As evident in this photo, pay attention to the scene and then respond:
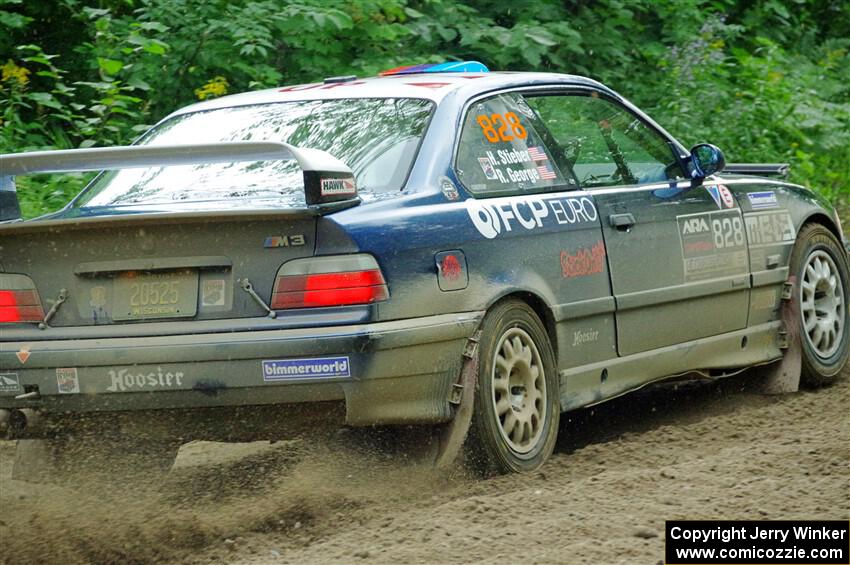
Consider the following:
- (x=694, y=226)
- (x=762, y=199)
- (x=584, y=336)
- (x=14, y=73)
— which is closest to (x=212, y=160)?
(x=584, y=336)

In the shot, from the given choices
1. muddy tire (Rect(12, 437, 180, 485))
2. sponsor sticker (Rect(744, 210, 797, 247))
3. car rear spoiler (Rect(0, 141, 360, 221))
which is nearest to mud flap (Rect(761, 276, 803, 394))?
sponsor sticker (Rect(744, 210, 797, 247))

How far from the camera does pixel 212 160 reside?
4613 mm

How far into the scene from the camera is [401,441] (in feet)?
17.1

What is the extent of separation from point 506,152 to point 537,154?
0.22m

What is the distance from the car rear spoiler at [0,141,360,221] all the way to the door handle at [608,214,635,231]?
1.56m

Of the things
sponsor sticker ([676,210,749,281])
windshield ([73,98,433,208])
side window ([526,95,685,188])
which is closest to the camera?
windshield ([73,98,433,208])

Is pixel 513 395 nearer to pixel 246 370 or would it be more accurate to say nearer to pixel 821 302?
pixel 246 370

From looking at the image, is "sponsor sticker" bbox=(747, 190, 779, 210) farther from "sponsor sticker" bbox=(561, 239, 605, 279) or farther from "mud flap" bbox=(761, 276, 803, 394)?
"sponsor sticker" bbox=(561, 239, 605, 279)

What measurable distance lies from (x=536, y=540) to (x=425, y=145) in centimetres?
171

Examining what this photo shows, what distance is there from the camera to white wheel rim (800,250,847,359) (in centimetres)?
730

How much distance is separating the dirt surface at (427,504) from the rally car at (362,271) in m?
0.24

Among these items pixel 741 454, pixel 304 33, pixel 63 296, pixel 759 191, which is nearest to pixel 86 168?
pixel 63 296

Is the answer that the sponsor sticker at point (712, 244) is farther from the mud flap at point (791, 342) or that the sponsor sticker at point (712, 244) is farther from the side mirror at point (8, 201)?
the side mirror at point (8, 201)

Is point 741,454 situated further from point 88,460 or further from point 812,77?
point 812,77
